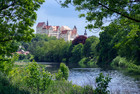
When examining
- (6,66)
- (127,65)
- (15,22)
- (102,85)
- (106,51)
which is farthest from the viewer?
(106,51)

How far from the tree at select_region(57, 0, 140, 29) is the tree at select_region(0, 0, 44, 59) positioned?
2317 millimetres

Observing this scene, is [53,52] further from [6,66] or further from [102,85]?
[102,85]

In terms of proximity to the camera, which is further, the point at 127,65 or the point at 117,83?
the point at 127,65

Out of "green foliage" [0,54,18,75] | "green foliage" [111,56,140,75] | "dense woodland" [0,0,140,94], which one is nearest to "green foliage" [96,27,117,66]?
"green foliage" [111,56,140,75]

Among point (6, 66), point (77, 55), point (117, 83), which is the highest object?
point (6, 66)

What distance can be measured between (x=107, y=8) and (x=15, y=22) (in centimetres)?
557

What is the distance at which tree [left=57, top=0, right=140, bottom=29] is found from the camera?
9.31 meters

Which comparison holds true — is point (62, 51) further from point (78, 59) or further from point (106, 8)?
point (106, 8)

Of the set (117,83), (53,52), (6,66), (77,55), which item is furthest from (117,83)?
(53,52)

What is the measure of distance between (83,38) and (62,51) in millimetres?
10688

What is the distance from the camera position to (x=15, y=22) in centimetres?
1243

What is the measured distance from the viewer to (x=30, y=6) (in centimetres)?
1202

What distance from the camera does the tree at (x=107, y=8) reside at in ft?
30.6

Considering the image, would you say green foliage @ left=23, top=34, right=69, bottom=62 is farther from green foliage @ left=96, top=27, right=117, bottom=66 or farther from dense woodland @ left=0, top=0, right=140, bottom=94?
dense woodland @ left=0, top=0, right=140, bottom=94
